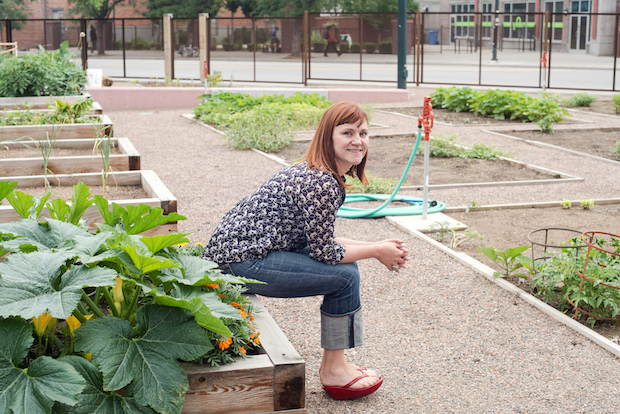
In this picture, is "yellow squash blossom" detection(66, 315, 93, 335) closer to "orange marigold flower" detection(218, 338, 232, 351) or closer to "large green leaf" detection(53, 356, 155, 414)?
"large green leaf" detection(53, 356, 155, 414)

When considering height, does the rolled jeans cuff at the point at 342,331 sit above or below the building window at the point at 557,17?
below

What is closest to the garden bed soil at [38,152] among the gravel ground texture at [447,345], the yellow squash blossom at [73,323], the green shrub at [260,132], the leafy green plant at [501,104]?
the gravel ground texture at [447,345]

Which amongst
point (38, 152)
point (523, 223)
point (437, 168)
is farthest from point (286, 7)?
point (523, 223)

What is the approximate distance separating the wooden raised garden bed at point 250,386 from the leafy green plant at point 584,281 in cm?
223

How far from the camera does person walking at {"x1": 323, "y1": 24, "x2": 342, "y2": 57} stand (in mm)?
26444

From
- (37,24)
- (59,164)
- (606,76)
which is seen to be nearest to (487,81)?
(606,76)

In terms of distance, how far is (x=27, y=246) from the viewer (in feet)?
9.27

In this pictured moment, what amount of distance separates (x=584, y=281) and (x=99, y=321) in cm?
313

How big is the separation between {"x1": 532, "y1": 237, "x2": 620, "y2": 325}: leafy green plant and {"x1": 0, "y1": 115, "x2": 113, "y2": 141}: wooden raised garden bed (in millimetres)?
5027

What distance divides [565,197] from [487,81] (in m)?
17.3

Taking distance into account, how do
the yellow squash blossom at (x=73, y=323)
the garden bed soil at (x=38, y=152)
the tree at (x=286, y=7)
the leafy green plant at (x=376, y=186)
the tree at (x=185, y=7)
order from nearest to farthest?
the yellow squash blossom at (x=73, y=323)
the garden bed soil at (x=38, y=152)
the leafy green plant at (x=376, y=186)
the tree at (x=286, y=7)
the tree at (x=185, y=7)

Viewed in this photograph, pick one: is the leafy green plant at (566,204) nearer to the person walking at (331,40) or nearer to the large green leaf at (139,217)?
the large green leaf at (139,217)

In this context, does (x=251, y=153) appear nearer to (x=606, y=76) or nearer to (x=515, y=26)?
(x=606, y=76)

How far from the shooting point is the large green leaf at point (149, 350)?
252 centimetres
